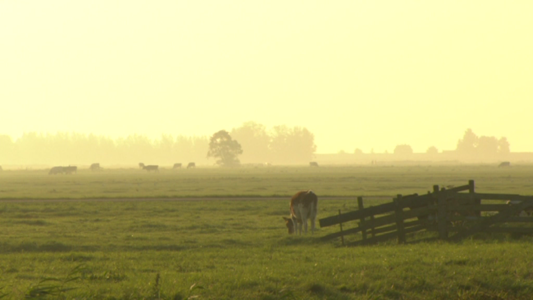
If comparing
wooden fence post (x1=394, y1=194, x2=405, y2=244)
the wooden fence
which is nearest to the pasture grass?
the wooden fence

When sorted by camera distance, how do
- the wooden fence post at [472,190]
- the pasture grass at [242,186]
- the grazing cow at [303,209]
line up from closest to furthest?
the wooden fence post at [472,190] → the grazing cow at [303,209] → the pasture grass at [242,186]

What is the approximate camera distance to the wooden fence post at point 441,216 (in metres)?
20.6

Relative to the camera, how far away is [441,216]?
2072 cm

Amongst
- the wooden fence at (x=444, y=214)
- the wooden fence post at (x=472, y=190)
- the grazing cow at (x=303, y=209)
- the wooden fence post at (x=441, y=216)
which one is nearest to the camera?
the wooden fence at (x=444, y=214)

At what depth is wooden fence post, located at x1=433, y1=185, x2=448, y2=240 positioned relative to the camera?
20.6 metres

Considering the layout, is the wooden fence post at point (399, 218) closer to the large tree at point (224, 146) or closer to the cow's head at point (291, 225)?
the cow's head at point (291, 225)

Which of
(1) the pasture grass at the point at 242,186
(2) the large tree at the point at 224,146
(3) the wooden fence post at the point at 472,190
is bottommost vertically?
(1) the pasture grass at the point at 242,186

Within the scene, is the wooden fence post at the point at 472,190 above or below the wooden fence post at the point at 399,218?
above

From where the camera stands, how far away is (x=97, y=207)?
4069 cm

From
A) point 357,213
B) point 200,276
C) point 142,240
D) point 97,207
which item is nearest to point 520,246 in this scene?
point 357,213

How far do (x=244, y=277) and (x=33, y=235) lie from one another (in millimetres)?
15851

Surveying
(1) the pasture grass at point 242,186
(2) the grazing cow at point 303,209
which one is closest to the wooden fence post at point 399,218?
(2) the grazing cow at point 303,209

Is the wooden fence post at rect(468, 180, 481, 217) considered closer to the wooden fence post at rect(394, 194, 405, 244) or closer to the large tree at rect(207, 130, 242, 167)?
the wooden fence post at rect(394, 194, 405, 244)

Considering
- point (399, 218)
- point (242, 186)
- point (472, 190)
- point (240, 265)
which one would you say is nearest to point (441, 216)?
point (399, 218)
